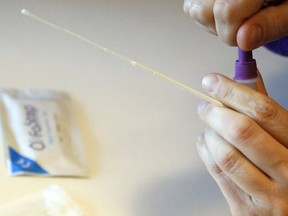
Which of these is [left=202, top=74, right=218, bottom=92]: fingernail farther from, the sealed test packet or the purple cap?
the sealed test packet

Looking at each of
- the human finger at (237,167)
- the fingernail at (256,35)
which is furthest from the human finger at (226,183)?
the fingernail at (256,35)

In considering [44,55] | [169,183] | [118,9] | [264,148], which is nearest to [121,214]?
[169,183]

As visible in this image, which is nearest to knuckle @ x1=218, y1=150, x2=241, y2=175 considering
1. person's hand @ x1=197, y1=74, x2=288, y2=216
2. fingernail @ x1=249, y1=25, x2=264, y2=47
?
person's hand @ x1=197, y1=74, x2=288, y2=216

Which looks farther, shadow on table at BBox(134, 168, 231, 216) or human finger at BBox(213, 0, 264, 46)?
shadow on table at BBox(134, 168, 231, 216)

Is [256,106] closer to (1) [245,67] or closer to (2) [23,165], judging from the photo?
(1) [245,67]

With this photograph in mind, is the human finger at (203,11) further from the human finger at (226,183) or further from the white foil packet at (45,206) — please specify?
the white foil packet at (45,206)

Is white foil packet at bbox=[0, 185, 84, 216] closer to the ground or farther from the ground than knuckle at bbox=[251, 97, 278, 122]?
closer to the ground
